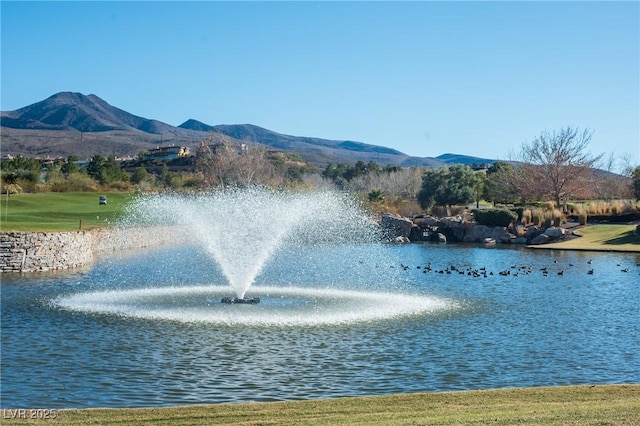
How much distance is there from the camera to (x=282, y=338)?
18.1m

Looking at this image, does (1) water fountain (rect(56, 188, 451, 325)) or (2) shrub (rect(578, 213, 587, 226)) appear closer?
(1) water fountain (rect(56, 188, 451, 325))

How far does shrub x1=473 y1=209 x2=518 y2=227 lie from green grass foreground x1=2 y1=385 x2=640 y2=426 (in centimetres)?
4851

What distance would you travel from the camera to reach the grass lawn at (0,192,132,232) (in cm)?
4359

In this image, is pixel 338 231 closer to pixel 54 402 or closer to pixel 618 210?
pixel 618 210

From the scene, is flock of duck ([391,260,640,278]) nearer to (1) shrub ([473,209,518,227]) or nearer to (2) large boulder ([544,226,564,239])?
(2) large boulder ([544,226,564,239])

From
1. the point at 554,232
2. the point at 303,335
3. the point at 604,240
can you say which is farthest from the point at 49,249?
the point at 554,232

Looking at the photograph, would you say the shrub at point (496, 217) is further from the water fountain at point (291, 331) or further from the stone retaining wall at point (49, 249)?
the stone retaining wall at point (49, 249)

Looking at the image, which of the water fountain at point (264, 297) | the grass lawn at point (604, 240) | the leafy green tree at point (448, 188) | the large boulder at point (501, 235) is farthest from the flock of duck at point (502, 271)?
the leafy green tree at point (448, 188)

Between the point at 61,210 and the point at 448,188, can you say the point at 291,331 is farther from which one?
the point at 448,188

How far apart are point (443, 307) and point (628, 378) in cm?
925

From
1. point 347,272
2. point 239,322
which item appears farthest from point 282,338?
point 347,272

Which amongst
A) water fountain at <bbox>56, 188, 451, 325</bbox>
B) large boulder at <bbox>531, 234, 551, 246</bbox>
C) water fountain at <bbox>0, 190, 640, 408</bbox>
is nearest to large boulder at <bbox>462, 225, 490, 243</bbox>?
large boulder at <bbox>531, 234, 551, 246</bbox>

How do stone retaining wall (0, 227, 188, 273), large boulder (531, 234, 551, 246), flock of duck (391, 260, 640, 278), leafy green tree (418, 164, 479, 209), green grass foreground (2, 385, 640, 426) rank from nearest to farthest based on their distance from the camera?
green grass foreground (2, 385, 640, 426) < stone retaining wall (0, 227, 188, 273) < flock of duck (391, 260, 640, 278) < large boulder (531, 234, 551, 246) < leafy green tree (418, 164, 479, 209)

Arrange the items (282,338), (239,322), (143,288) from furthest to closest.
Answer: (143,288) → (239,322) → (282,338)
